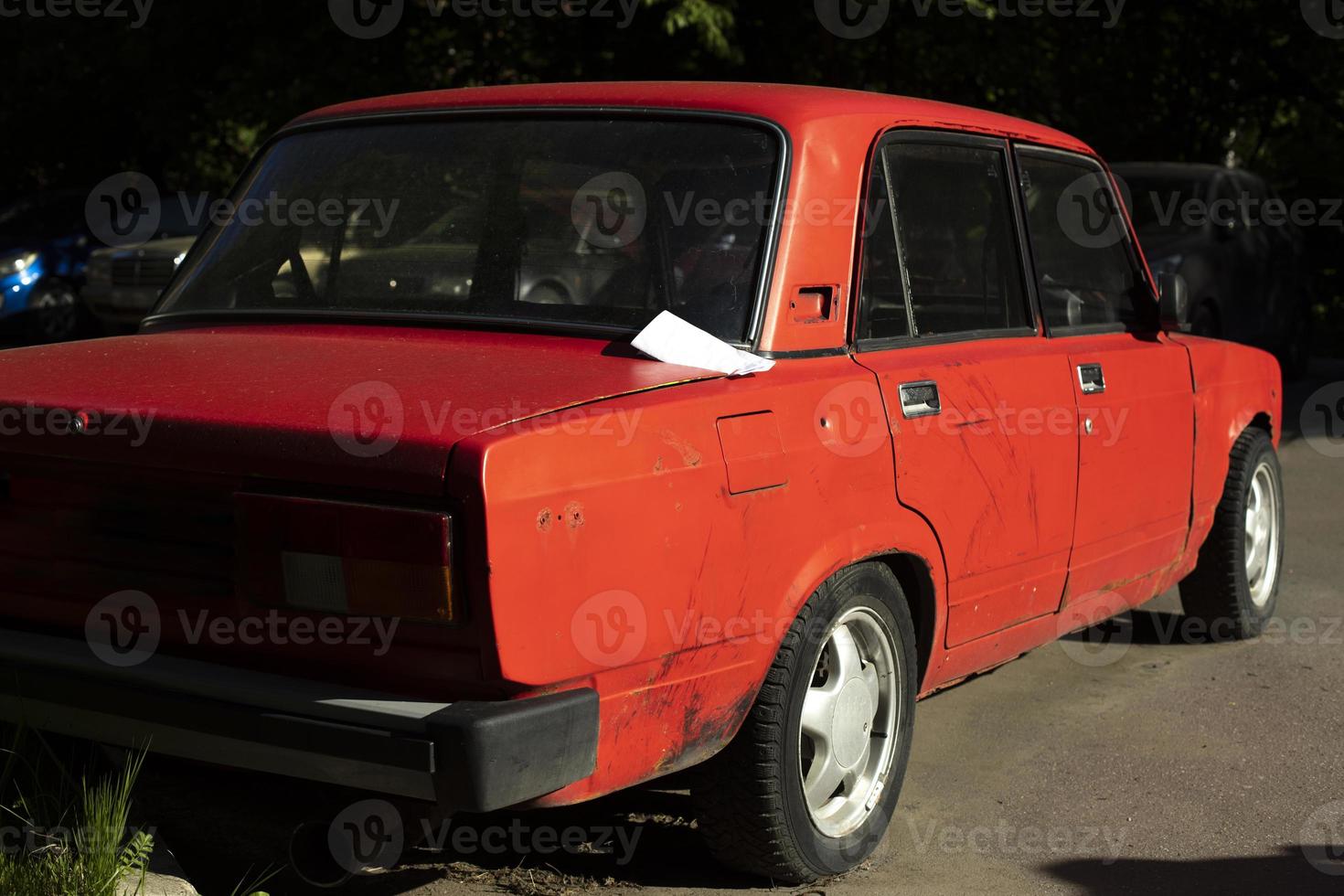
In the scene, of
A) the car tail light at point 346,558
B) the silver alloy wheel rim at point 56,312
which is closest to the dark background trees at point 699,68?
the silver alloy wheel rim at point 56,312

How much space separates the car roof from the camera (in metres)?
3.69

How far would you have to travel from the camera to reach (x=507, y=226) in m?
3.71

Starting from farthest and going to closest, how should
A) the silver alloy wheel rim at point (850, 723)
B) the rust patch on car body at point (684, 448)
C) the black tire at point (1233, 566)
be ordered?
the black tire at point (1233, 566) < the silver alloy wheel rim at point (850, 723) < the rust patch on car body at point (684, 448)

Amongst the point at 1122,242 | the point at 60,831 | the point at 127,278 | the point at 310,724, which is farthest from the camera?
the point at 127,278

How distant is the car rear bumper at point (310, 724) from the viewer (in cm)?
263

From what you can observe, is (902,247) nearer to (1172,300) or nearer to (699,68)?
(1172,300)

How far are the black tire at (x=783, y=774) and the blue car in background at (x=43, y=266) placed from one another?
Result: 14320 mm

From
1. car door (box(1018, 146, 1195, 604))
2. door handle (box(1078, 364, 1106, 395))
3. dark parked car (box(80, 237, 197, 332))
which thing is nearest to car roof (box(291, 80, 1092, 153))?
car door (box(1018, 146, 1195, 604))

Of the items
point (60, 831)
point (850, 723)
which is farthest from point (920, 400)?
point (60, 831)

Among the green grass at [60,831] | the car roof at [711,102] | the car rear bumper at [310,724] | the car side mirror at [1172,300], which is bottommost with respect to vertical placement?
the green grass at [60,831]

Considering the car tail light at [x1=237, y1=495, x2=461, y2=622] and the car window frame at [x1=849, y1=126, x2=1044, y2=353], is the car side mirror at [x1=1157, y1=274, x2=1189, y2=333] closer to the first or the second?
the car window frame at [x1=849, y1=126, x2=1044, y2=353]

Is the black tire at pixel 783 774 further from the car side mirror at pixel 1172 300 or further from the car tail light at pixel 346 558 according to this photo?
the car side mirror at pixel 1172 300

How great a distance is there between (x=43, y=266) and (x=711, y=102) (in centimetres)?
1452

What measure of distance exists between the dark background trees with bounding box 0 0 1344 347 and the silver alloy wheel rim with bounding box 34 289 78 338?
8.49 feet
